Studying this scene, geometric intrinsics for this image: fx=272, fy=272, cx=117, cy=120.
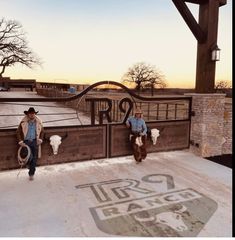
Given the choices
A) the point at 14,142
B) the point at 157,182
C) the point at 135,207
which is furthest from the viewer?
the point at 14,142

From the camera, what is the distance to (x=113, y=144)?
6852 mm

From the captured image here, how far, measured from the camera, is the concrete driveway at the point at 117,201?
11.8ft

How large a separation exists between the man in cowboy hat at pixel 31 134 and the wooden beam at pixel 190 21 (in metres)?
4.73

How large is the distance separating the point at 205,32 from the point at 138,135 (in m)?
3.44

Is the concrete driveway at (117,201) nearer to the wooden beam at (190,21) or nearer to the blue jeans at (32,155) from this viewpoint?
the blue jeans at (32,155)

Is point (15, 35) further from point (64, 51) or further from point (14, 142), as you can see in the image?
point (14, 142)

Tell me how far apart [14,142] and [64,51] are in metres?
17.6

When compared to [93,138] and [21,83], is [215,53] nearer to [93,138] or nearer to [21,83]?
[93,138]

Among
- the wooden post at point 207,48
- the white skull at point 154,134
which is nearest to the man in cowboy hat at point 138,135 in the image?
the white skull at point 154,134

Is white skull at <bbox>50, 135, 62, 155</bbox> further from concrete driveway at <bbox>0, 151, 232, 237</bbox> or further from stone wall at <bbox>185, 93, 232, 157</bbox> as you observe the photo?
stone wall at <bbox>185, 93, 232, 157</bbox>

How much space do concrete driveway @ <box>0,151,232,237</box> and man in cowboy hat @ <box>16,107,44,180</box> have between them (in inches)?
16.0

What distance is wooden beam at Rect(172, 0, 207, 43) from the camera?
720 cm

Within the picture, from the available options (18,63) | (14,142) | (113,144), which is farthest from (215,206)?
(18,63)

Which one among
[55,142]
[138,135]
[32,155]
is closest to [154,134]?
[138,135]
